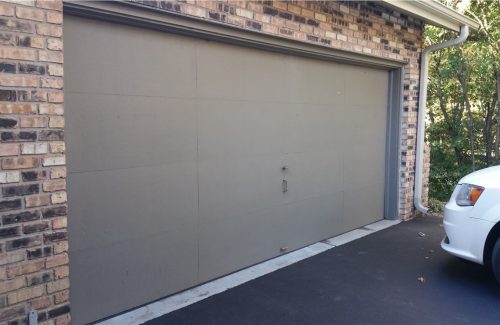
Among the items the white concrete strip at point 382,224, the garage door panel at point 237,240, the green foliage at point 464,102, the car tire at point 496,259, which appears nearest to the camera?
the car tire at point 496,259

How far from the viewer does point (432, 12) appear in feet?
18.8

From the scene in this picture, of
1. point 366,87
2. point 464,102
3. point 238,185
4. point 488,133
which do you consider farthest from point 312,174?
point 488,133

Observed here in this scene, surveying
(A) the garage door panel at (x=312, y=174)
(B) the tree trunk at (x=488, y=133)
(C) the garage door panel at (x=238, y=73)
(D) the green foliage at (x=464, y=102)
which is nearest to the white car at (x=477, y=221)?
(A) the garage door panel at (x=312, y=174)

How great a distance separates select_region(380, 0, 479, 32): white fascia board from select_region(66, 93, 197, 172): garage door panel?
9.51ft

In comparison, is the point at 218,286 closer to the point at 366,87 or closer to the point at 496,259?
the point at 496,259

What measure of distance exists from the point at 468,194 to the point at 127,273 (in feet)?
10.4

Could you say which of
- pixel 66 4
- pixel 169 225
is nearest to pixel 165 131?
pixel 169 225

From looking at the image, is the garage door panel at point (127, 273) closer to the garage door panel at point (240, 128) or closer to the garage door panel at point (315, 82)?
the garage door panel at point (240, 128)

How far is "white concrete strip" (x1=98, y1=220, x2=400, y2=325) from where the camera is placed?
3432 mm

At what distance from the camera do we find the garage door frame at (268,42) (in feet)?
Result: 10.2

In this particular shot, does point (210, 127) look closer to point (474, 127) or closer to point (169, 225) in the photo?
point (169, 225)

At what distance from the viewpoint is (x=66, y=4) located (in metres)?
2.84

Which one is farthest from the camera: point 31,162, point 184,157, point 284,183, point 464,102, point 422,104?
point 464,102

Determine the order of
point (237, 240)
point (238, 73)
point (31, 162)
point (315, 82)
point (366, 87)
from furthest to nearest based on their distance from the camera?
point (366, 87) < point (315, 82) < point (237, 240) < point (238, 73) < point (31, 162)
